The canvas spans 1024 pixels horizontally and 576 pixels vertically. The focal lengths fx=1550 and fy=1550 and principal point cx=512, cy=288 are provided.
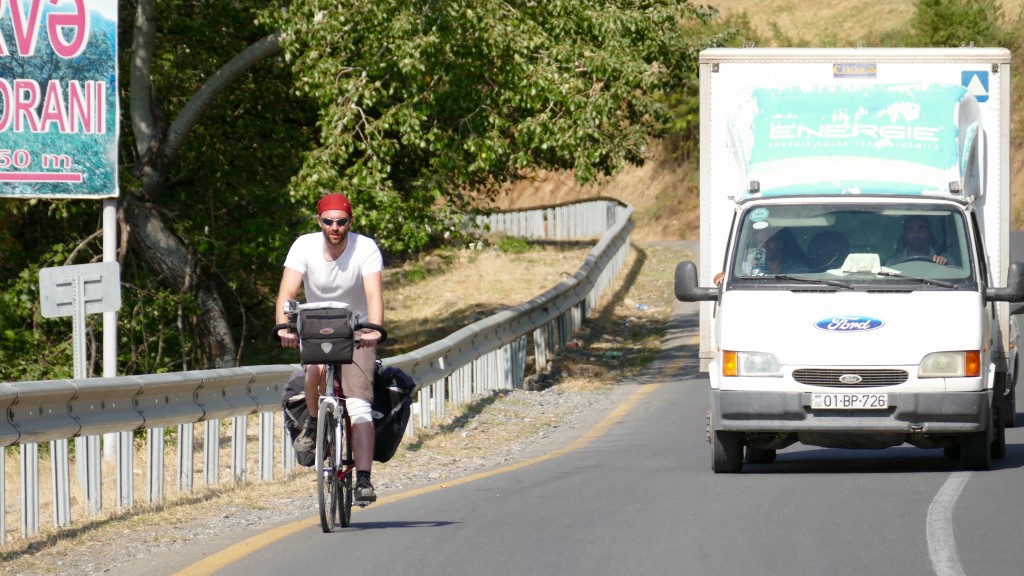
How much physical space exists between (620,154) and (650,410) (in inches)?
143

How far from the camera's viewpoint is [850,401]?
10.0 meters

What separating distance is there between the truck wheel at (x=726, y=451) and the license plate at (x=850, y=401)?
0.76 m

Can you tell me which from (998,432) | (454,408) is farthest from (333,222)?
(454,408)

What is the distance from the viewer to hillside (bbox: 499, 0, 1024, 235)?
5653 centimetres

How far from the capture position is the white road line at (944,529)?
702 cm

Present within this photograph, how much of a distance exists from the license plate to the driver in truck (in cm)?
105

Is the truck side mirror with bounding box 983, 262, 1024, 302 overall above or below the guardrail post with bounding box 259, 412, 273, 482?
above

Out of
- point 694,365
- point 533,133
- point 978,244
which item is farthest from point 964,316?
point 694,365

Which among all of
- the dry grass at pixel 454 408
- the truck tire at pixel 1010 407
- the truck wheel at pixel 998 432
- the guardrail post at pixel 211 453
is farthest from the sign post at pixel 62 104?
the truck tire at pixel 1010 407

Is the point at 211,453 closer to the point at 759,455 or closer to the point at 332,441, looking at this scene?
the point at 332,441

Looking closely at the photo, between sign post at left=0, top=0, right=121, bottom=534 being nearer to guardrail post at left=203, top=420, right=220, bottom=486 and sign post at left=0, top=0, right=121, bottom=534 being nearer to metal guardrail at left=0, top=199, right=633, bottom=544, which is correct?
metal guardrail at left=0, top=199, right=633, bottom=544

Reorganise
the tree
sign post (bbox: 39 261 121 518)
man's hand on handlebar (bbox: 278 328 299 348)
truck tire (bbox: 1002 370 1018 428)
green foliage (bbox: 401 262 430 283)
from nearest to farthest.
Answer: man's hand on handlebar (bbox: 278 328 299 348) < sign post (bbox: 39 261 121 518) < truck tire (bbox: 1002 370 1018 428) < the tree < green foliage (bbox: 401 262 430 283)

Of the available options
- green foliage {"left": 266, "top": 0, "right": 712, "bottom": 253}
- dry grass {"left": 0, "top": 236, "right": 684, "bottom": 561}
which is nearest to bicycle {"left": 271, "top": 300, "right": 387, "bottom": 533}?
dry grass {"left": 0, "top": 236, "right": 684, "bottom": 561}

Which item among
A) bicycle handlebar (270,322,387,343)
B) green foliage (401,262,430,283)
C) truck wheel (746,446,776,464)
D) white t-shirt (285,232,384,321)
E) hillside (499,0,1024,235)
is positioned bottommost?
truck wheel (746,446,776,464)
